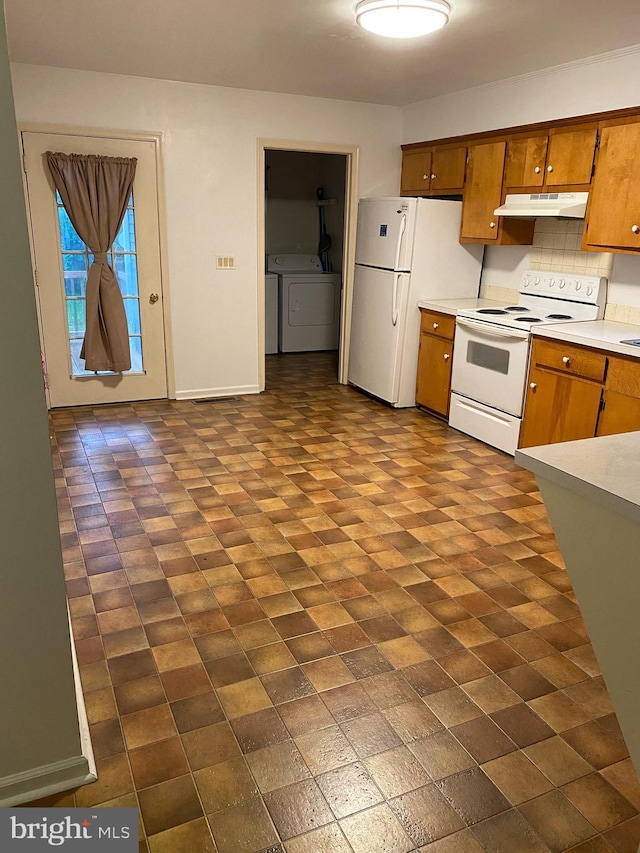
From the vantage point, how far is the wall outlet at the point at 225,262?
5.25 metres

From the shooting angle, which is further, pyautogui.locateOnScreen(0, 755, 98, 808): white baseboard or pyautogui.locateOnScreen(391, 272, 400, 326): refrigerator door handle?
pyautogui.locateOnScreen(391, 272, 400, 326): refrigerator door handle

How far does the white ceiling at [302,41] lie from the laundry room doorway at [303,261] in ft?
7.37

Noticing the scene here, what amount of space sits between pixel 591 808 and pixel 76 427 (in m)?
3.92

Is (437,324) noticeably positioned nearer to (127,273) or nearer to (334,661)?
(127,273)

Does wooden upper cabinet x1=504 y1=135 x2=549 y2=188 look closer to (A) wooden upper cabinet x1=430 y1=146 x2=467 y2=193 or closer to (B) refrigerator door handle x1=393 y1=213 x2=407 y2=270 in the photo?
(A) wooden upper cabinet x1=430 y1=146 x2=467 y2=193

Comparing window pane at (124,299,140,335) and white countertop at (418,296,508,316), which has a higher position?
white countertop at (418,296,508,316)

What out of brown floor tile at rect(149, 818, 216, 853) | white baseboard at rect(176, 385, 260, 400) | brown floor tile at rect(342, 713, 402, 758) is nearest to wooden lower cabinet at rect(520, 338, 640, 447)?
brown floor tile at rect(342, 713, 402, 758)

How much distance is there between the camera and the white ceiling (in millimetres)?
3107

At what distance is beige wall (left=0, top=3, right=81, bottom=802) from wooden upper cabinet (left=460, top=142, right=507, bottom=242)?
390 cm

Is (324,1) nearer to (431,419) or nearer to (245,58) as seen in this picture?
(245,58)

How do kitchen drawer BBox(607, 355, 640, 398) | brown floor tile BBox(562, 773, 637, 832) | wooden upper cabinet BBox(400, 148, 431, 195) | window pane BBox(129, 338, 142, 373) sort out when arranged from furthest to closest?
wooden upper cabinet BBox(400, 148, 431, 195)
window pane BBox(129, 338, 142, 373)
kitchen drawer BBox(607, 355, 640, 398)
brown floor tile BBox(562, 773, 637, 832)

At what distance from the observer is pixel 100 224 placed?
4.74 meters

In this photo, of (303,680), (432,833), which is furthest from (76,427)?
(432,833)

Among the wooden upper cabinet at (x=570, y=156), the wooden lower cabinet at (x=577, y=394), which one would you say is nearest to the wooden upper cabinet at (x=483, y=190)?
the wooden upper cabinet at (x=570, y=156)
